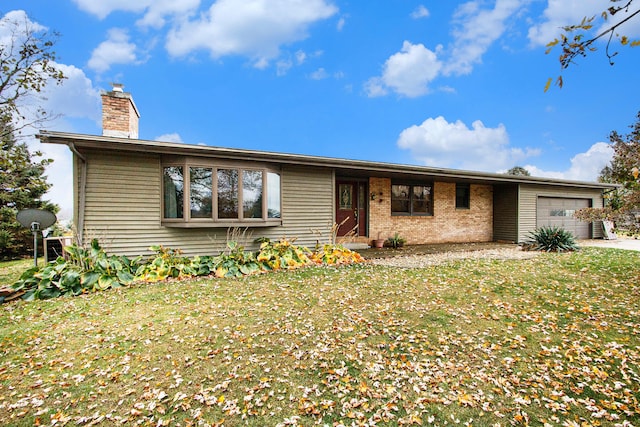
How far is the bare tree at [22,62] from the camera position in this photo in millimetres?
6621

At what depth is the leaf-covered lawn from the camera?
2.35m

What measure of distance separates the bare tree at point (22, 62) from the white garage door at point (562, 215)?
1723cm

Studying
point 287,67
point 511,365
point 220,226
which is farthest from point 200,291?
point 287,67

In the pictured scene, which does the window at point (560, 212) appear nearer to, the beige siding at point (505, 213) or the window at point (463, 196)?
the beige siding at point (505, 213)

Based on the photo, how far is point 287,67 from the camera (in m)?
12.8

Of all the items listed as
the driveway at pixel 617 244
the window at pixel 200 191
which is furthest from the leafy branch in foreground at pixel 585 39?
the driveway at pixel 617 244

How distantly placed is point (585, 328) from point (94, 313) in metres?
6.57

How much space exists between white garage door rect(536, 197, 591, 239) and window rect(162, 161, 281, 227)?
40.6 feet

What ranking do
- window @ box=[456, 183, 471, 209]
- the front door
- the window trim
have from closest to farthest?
the front door → the window trim → window @ box=[456, 183, 471, 209]

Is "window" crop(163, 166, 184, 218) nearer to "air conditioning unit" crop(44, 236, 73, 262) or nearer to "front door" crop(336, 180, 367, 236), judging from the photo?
"air conditioning unit" crop(44, 236, 73, 262)

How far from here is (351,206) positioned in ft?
36.2

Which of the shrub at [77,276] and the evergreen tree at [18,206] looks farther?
the evergreen tree at [18,206]

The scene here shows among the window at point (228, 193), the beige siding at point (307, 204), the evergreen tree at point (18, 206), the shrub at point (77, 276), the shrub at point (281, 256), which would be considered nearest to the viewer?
the shrub at point (77, 276)

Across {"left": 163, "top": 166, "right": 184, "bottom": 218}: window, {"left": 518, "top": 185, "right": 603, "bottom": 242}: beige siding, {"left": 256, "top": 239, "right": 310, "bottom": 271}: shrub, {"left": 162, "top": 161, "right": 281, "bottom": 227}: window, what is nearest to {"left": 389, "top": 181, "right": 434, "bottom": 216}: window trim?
{"left": 518, "top": 185, "right": 603, "bottom": 242}: beige siding
